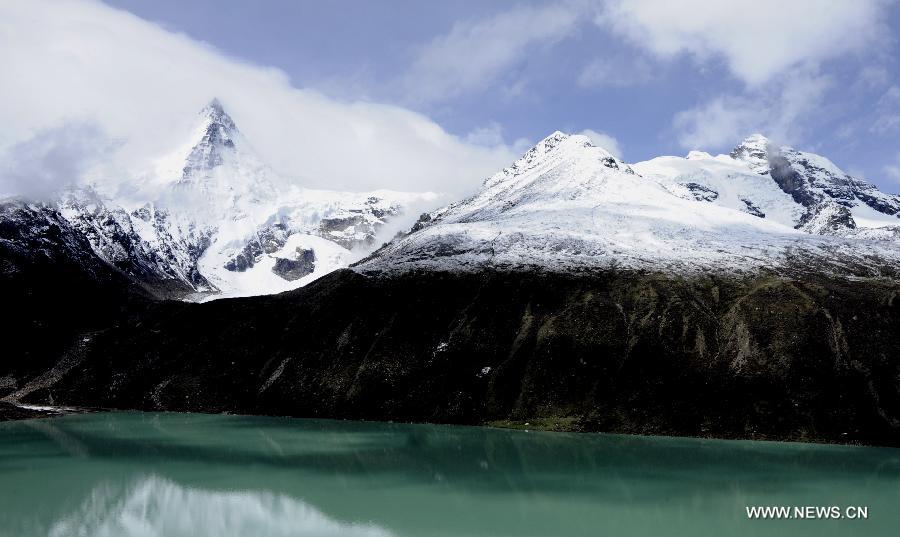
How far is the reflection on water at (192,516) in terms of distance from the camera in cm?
3669

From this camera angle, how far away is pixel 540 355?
9256 cm

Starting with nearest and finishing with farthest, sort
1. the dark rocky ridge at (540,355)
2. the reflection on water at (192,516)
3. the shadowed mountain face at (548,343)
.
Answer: the reflection on water at (192,516)
the dark rocky ridge at (540,355)
the shadowed mountain face at (548,343)

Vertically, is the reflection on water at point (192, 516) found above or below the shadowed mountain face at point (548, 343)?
below

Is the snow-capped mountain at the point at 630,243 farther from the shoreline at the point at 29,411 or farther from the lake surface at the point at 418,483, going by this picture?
the shoreline at the point at 29,411

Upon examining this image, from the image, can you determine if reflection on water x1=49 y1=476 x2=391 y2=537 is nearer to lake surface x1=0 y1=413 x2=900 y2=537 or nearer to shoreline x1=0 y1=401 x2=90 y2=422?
lake surface x1=0 y1=413 x2=900 y2=537

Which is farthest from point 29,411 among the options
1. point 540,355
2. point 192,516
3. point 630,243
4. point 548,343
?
point 630,243

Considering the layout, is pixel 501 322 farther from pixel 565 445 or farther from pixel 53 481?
pixel 53 481

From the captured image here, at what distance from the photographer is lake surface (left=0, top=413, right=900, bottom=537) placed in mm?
38625

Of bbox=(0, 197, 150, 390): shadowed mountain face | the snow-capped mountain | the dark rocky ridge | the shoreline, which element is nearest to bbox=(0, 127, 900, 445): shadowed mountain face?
the dark rocky ridge

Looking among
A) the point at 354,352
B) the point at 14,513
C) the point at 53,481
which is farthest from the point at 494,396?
the point at 14,513

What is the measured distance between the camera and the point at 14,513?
127 feet

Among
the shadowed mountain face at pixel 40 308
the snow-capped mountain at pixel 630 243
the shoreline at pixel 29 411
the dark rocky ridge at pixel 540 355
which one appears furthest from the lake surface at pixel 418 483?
the shadowed mountain face at pixel 40 308

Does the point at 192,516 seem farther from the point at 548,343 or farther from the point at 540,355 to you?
the point at 548,343

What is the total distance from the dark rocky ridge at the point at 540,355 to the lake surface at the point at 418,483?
7.66m
